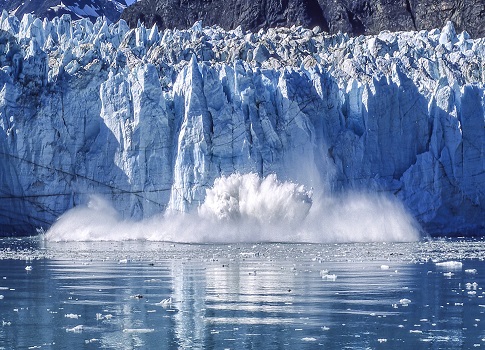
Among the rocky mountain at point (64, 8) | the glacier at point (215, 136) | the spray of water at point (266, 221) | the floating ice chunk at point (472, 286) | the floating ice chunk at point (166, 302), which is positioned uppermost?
the rocky mountain at point (64, 8)

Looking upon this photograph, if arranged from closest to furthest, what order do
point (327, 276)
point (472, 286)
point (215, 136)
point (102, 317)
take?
point (102, 317), point (472, 286), point (327, 276), point (215, 136)

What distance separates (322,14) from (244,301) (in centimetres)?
4436

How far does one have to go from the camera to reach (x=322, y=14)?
56.5m

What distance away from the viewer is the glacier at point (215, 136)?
1271 inches

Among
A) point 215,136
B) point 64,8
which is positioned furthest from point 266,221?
point 64,8

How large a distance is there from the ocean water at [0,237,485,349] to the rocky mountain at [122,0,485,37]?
29968 mm

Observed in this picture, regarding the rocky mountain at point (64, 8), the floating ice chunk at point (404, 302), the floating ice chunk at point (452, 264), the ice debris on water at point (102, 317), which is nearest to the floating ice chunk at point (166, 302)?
the ice debris on water at point (102, 317)

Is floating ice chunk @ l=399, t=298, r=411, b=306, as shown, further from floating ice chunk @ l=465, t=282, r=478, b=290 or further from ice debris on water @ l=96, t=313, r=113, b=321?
ice debris on water @ l=96, t=313, r=113, b=321

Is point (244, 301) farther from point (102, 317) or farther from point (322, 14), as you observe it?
point (322, 14)

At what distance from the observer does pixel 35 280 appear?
668 inches

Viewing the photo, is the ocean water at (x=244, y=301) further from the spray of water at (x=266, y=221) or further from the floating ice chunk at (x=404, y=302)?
the spray of water at (x=266, y=221)

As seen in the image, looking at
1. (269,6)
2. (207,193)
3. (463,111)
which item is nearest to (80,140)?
(207,193)

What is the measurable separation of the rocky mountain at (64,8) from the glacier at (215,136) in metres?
42.8

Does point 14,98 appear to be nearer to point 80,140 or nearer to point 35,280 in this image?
point 80,140
